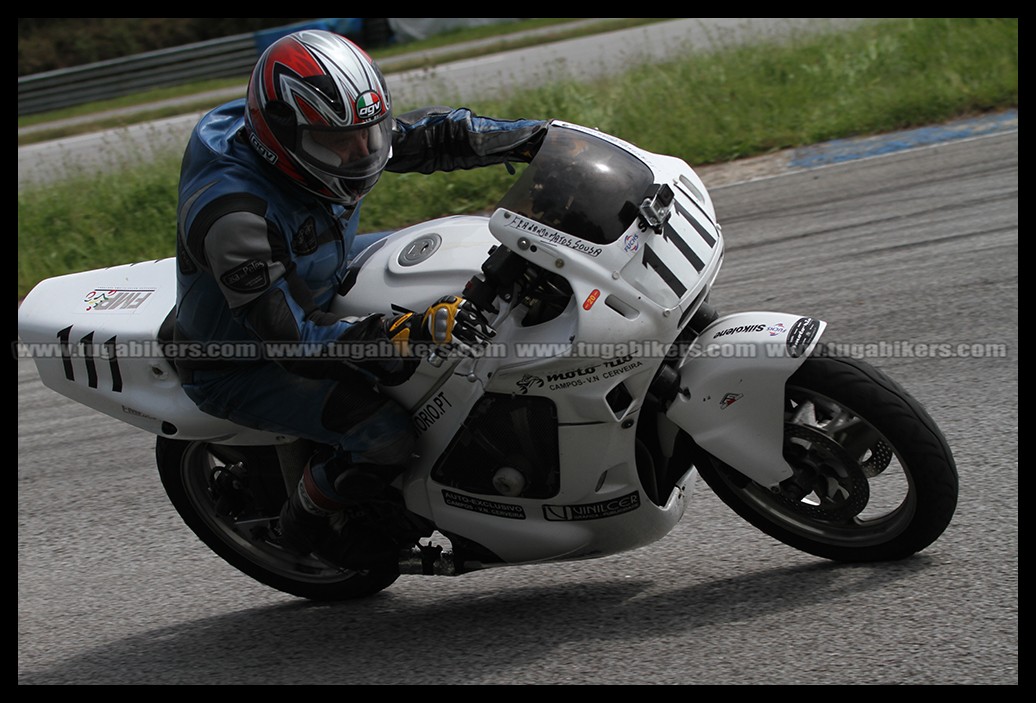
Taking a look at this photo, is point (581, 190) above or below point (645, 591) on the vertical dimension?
above

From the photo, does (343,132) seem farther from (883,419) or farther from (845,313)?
(845,313)

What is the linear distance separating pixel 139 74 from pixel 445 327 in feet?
75.7

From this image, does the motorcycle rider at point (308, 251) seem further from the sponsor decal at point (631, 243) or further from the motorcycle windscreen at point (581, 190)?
the sponsor decal at point (631, 243)

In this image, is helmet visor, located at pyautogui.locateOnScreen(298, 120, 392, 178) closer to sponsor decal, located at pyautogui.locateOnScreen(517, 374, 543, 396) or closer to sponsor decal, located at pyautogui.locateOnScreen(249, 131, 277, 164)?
sponsor decal, located at pyautogui.locateOnScreen(249, 131, 277, 164)

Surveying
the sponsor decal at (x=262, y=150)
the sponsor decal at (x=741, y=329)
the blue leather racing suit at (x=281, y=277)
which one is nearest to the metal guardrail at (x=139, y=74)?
the blue leather racing suit at (x=281, y=277)

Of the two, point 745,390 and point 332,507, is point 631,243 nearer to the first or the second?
point 745,390

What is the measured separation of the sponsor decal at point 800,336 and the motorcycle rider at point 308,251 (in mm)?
934

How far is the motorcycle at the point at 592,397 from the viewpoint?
10.3ft

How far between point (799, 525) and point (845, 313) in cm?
273

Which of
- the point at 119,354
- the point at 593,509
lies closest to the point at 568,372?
the point at 593,509

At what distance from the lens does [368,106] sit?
124 inches

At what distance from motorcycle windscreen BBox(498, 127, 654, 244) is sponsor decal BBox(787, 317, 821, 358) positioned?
603 millimetres

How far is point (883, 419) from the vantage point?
3203 millimetres

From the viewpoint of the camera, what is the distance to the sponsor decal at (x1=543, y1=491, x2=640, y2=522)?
11.4 feet
